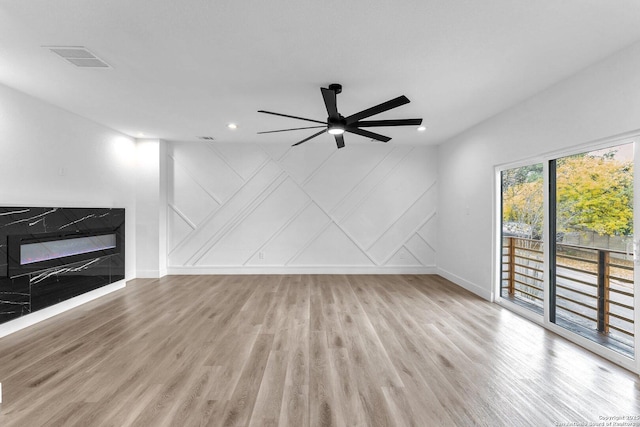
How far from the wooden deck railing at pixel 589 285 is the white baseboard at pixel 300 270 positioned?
244 centimetres

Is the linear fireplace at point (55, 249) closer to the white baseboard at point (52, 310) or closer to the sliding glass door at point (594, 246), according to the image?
the white baseboard at point (52, 310)

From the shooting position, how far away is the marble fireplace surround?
319 centimetres

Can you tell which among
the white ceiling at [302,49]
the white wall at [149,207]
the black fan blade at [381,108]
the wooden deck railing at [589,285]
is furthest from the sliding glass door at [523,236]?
the white wall at [149,207]

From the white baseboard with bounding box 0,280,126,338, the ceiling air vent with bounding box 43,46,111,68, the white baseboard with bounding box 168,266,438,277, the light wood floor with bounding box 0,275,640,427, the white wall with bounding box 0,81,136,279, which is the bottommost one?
the light wood floor with bounding box 0,275,640,427

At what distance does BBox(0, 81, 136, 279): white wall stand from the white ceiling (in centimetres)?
30

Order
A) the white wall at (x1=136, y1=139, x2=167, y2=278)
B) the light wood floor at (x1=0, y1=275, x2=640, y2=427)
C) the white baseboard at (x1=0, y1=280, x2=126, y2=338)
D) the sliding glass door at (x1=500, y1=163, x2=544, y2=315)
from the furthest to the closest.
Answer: the white wall at (x1=136, y1=139, x2=167, y2=278) → the sliding glass door at (x1=500, y1=163, x2=544, y2=315) → the white baseboard at (x1=0, y1=280, x2=126, y2=338) → the light wood floor at (x1=0, y1=275, x2=640, y2=427)

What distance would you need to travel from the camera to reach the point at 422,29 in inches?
87.3

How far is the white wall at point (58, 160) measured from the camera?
334cm

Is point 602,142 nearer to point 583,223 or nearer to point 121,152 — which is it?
point 583,223

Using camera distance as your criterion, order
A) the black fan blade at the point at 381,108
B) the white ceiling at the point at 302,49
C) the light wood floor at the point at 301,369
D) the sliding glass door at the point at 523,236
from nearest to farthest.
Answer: the light wood floor at the point at 301,369 < the white ceiling at the point at 302,49 < the black fan blade at the point at 381,108 < the sliding glass door at the point at 523,236

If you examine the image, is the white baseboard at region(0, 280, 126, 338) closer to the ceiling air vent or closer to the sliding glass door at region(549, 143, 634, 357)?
the ceiling air vent

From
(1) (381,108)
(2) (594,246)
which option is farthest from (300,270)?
(2) (594,246)

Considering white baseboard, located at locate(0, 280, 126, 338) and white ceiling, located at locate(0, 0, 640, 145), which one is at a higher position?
white ceiling, located at locate(0, 0, 640, 145)

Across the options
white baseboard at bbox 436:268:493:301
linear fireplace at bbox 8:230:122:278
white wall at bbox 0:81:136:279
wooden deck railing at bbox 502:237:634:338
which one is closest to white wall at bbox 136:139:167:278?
white wall at bbox 0:81:136:279
